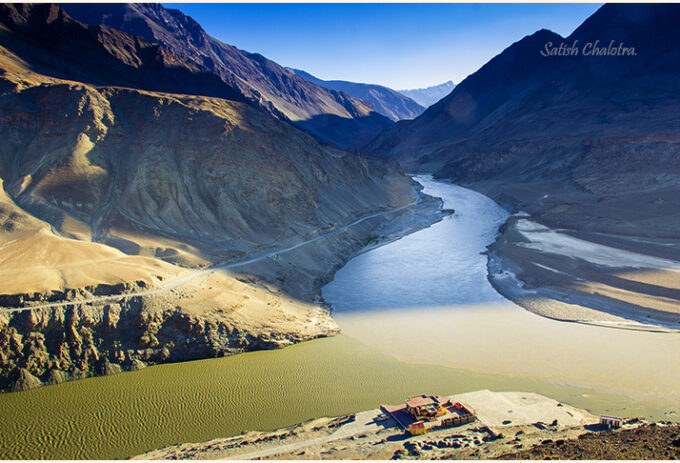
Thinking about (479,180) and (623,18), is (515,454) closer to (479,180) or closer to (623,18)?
(479,180)

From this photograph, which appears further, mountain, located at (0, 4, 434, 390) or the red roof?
mountain, located at (0, 4, 434, 390)

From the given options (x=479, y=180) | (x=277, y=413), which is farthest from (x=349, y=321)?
(x=479, y=180)

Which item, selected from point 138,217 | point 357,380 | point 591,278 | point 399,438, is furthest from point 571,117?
point 399,438

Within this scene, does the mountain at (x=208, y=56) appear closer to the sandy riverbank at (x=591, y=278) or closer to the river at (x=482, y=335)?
the sandy riverbank at (x=591, y=278)

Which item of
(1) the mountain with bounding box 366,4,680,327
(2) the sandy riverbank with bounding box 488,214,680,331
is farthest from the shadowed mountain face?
(2) the sandy riverbank with bounding box 488,214,680,331

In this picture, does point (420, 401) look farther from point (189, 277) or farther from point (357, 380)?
point (189, 277)

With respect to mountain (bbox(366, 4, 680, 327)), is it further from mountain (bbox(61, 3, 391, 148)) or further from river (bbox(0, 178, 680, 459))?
mountain (bbox(61, 3, 391, 148))
